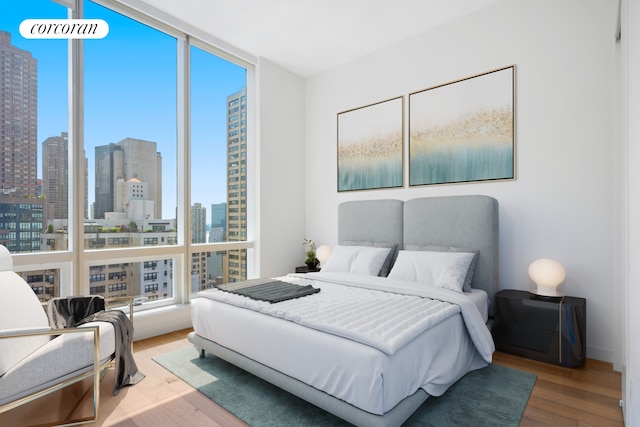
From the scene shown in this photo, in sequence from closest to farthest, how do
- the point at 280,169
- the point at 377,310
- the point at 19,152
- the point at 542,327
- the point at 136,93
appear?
1. the point at 377,310
2. the point at 542,327
3. the point at 19,152
4. the point at 136,93
5. the point at 280,169

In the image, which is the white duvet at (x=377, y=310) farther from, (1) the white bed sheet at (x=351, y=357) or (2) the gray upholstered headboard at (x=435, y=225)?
(2) the gray upholstered headboard at (x=435, y=225)

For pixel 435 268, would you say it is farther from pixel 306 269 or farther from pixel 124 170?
pixel 124 170

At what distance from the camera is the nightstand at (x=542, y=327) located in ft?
8.75

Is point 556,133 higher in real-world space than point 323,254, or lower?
higher

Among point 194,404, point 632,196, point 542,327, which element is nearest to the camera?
point 632,196

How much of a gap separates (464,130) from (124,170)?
3571 millimetres

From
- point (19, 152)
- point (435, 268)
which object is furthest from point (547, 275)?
point (19, 152)

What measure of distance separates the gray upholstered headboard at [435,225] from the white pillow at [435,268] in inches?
9.1

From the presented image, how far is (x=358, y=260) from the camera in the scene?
12.1 ft

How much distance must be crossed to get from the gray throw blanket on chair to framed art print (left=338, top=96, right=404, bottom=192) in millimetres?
3072

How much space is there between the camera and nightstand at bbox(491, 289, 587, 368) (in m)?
2.67

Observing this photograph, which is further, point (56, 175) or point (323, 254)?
point (323, 254)

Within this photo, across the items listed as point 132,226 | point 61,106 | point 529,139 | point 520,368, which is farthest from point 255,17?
point 520,368

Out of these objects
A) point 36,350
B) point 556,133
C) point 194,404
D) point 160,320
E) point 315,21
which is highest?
point 315,21
